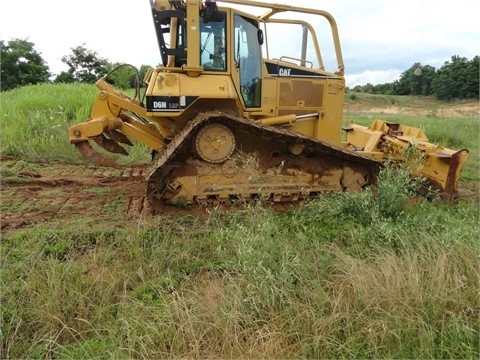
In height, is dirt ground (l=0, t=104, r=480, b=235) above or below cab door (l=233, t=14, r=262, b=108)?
below

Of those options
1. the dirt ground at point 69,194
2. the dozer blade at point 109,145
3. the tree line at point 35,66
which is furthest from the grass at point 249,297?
the tree line at point 35,66

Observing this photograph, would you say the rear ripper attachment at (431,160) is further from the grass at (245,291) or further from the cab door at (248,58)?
the cab door at (248,58)

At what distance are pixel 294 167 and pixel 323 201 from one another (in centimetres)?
70

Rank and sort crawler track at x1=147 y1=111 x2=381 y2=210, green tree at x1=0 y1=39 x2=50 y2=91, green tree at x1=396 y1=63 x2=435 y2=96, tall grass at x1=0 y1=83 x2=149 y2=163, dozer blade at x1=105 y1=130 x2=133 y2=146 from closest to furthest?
1. crawler track at x1=147 y1=111 x2=381 y2=210
2. dozer blade at x1=105 y1=130 x2=133 y2=146
3. tall grass at x1=0 y1=83 x2=149 y2=163
4. green tree at x1=0 y1=39 x2=50 y2=91
5. green tree at x1=396 y1=63 x2=435 y2=96

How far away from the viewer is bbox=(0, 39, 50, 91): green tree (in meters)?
33.4

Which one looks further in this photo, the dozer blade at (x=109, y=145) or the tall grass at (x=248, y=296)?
the dozer blade at (x=109, y=145)

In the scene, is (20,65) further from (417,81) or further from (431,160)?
(417,81)

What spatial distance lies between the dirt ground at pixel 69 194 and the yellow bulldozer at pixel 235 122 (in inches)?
21.7

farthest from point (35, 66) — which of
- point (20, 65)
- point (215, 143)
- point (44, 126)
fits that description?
point (215, 143)

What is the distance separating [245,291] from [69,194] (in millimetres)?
3959

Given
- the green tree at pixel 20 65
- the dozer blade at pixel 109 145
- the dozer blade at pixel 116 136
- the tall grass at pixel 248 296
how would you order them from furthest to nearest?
the green tree at pixel 20 65 → the dozer blade at pixel 116 136 → the dozer blade at pixel 109 145 → the tall grass at pixel 248 296

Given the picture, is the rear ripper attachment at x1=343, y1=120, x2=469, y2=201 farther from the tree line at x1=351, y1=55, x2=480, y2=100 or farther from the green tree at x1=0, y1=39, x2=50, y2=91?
the tree line at x1=351, y1=55, x2=480, y2=100

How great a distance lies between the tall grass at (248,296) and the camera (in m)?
2.72

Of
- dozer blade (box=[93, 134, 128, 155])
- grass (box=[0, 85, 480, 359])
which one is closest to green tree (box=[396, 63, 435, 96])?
dozer blade (box=[93, 134, 128, 155])
